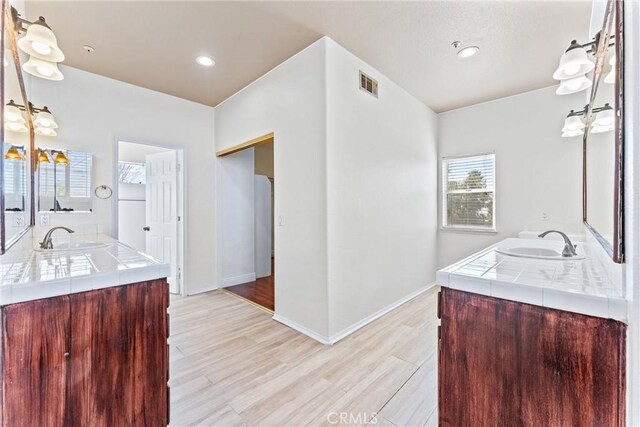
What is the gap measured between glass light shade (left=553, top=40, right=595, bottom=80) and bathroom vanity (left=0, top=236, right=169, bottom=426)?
2.40 metres

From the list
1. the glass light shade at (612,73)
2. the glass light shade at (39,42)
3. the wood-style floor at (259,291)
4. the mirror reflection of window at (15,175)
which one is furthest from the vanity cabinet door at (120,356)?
the wood-style floor at (259,291)

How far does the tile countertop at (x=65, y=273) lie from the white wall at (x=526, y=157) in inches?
170

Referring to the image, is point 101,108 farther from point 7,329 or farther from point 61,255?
point 7,329

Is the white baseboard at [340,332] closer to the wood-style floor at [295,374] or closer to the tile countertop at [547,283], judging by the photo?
the wood-style floor at [295,374]

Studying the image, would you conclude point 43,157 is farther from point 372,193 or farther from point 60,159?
point 372,193

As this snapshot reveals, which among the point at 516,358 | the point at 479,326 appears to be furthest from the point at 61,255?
the point at 516,358

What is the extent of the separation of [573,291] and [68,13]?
3.57 metres

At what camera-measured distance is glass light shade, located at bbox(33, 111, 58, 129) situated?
2.46 metres

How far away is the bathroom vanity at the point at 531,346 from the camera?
796mm

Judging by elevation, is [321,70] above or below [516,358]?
above

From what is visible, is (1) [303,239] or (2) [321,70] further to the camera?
(1) [303,239]

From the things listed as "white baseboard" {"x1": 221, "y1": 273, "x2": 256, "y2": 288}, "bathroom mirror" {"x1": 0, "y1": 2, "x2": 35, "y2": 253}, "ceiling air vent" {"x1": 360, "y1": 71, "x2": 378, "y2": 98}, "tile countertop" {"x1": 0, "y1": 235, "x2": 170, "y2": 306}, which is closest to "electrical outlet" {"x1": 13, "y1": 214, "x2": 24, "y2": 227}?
"bathroom mirror" {"x1": 0, "y1": 2, "x2": 35, "y2": 253}

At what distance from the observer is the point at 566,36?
2436mm

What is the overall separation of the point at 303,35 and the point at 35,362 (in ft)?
8.89
